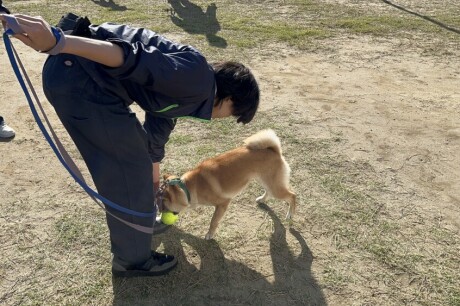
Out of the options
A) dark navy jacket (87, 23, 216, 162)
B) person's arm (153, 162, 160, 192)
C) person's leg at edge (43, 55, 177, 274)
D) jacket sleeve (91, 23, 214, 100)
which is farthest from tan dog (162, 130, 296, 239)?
jacket sleeve (91, 23, 214, 100)

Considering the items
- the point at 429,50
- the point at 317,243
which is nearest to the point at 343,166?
the point at 317,243

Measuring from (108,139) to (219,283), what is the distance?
54.7 inches

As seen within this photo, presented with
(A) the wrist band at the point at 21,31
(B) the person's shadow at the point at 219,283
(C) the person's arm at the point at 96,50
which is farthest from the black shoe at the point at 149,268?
(A) the wrist band at the point at 21,31

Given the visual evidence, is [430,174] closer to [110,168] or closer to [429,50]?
[110,168]

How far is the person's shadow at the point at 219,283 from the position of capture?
3.00 m

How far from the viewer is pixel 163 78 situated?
6.81ft

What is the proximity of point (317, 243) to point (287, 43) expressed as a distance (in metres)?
5.08

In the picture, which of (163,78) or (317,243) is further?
(317,243)

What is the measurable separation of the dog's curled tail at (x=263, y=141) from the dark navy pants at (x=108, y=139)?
3.80 ft

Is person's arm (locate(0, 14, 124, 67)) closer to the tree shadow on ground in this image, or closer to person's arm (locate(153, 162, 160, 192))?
person's arm (locate(153, 162, 160, 192))

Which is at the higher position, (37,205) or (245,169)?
(245,169)

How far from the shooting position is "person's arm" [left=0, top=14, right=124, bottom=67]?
1772 millimetres

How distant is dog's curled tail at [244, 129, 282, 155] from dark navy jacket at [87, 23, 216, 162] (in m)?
1.17

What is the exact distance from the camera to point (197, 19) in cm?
913
